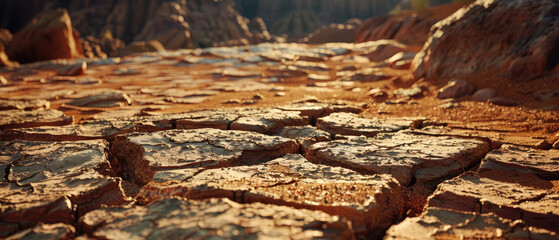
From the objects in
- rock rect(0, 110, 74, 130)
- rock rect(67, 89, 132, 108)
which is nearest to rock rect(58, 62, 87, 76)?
rock rect(67, 89, 132, 108)

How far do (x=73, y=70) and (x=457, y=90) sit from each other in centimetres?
734

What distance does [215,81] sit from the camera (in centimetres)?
651

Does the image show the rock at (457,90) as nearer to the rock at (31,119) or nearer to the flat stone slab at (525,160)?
the flat stone slab at (525,160)

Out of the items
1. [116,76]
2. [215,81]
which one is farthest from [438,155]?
[116,76]

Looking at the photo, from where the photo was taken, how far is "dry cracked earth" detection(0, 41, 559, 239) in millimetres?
1229

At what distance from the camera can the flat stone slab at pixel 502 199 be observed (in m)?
1.42

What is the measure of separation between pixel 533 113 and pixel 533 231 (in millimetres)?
2554

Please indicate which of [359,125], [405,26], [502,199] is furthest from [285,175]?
[405,26]

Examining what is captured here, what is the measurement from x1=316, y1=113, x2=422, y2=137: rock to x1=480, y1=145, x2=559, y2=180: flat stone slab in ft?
2.55

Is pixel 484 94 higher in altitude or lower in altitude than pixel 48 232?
higher

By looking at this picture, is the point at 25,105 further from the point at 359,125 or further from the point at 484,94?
the point at 484,94

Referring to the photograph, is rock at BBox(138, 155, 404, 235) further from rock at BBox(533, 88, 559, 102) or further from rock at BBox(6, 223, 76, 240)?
rock at BBox(533, 88, 559, 102)

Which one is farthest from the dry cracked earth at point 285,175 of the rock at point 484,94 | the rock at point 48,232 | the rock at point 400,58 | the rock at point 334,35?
the rock at point 334,35

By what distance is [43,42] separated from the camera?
9867mm
